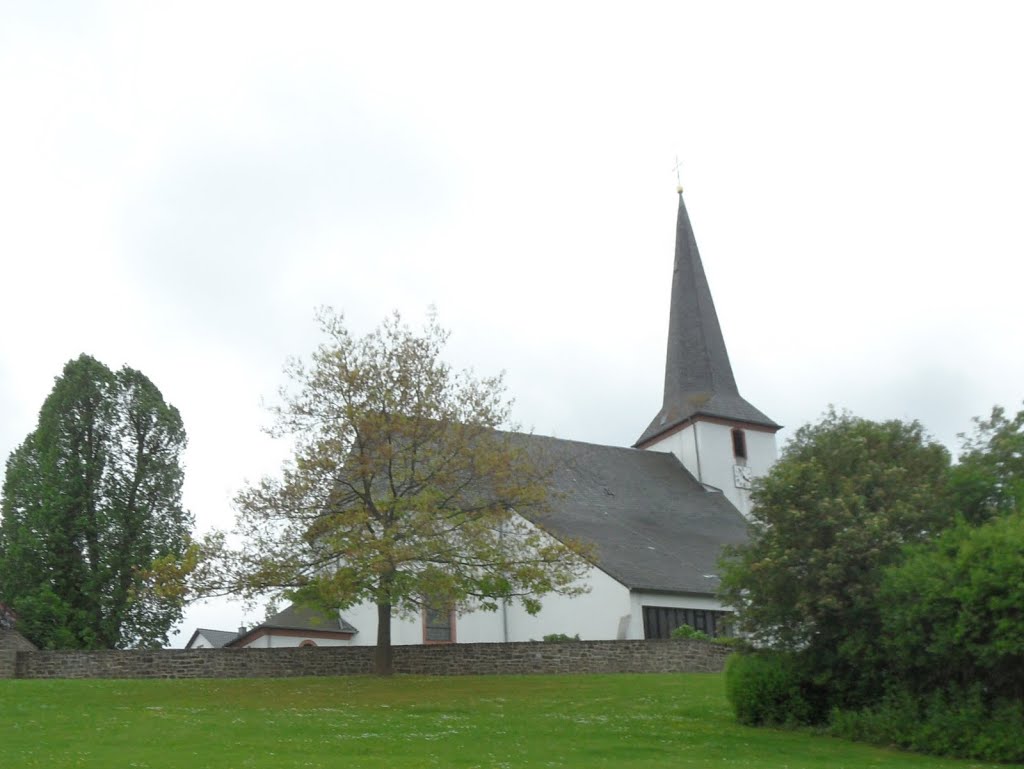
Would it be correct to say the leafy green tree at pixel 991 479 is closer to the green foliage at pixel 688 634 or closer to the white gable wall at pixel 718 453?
the green foliage at pixel 688 634

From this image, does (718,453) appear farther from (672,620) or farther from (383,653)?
(383,653)

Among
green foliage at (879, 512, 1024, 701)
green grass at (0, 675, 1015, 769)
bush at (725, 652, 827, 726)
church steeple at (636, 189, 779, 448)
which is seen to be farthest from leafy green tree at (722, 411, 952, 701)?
church steeple at (636, 189, 779, 448)

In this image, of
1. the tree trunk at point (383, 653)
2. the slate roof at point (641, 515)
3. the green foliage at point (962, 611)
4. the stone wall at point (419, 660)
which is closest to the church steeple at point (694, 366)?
the slate roof at point (641, 515)

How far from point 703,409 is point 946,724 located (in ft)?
111

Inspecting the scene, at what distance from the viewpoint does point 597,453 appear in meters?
52.7

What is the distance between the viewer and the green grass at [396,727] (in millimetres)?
18094

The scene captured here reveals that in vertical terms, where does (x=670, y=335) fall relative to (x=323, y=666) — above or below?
above

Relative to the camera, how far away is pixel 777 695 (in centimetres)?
2447

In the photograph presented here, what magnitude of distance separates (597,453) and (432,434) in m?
23.6

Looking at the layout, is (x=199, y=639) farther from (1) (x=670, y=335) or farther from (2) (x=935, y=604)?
(2) (x=935, y=604)

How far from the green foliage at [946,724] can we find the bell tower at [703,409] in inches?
1201

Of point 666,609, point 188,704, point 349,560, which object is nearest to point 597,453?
point 666,609

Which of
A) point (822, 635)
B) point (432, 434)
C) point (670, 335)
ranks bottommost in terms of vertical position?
point (822, 635)

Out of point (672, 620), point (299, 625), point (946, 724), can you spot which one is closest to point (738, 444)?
point (672, 620)
